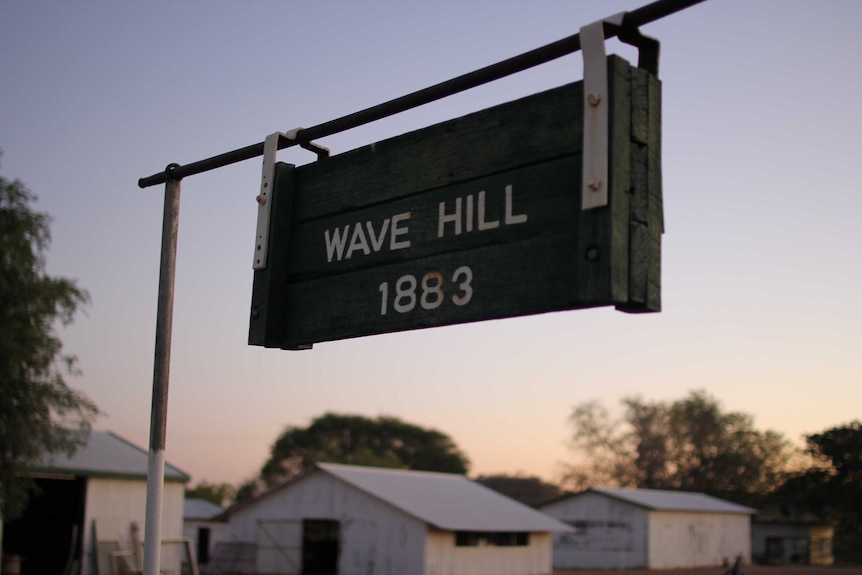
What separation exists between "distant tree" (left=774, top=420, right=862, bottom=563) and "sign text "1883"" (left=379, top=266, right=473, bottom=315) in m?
43.2

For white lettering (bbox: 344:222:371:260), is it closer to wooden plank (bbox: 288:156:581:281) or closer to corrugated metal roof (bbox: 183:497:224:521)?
wooden plank (bbox: 288:156:581:281)

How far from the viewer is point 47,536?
30.8m

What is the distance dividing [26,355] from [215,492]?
6250cm

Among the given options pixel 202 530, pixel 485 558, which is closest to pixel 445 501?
pixel 485 558

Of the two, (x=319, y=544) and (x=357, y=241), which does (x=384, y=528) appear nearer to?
(x=319, y=544)

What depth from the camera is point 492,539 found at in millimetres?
34875

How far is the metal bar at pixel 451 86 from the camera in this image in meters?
2.93

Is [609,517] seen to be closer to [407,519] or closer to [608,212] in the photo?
[407,519]

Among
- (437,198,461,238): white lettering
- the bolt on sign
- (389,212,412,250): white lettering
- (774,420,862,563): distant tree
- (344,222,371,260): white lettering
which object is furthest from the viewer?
(774,420,862,563): distant tree

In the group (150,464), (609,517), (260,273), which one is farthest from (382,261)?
(609,517)

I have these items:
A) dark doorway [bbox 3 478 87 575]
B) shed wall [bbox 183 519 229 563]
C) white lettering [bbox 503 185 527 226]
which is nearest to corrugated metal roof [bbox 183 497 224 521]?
shed wall [bbox 183 519 229 563]

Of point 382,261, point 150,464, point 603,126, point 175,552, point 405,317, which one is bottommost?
point 175,552

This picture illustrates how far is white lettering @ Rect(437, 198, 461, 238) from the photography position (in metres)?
3.18

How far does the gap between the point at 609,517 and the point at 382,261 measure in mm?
46257
